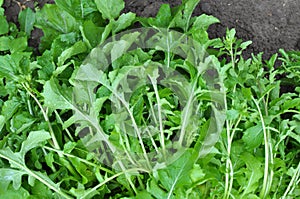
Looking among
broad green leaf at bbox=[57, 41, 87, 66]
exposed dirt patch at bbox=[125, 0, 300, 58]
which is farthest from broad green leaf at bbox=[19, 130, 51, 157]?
exposed dirt patch at bbox=[125, 0, 300, 58]

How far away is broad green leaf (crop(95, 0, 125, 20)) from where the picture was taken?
112 cm

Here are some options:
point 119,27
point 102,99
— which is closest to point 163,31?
point 119,27

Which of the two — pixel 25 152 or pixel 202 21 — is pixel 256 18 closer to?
pixel 202 21

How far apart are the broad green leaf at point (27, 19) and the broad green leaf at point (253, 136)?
57cm

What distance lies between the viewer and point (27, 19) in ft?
4.11

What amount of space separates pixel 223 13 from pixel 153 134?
484 millimetres

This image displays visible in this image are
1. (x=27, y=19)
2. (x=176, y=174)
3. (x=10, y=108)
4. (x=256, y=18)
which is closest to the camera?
(x=176, y=174)

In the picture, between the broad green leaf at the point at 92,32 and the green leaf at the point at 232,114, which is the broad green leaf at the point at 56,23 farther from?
the green leaf at the point at 232,114

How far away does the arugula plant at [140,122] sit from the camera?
3.27ft

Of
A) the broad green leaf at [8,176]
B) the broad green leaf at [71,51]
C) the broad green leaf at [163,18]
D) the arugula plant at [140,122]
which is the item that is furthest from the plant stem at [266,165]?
the broad green leaf at [8,176]

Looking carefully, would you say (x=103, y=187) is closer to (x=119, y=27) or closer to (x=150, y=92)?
(x=150, y=92)

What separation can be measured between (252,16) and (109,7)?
444 mm

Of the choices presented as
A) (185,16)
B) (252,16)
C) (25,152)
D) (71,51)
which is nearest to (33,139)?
(25,152)

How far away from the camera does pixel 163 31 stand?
3.63ft
